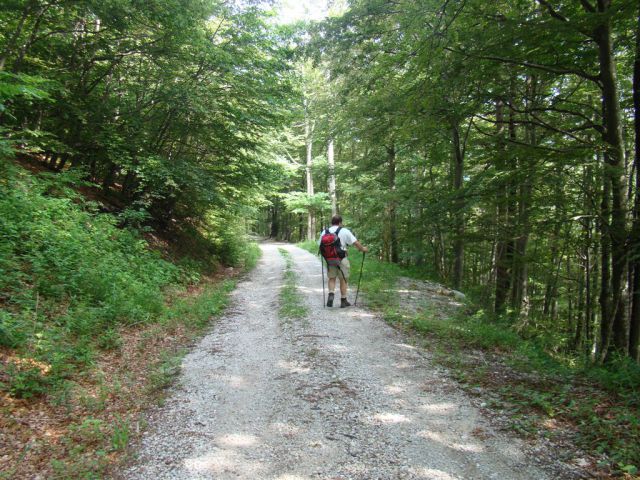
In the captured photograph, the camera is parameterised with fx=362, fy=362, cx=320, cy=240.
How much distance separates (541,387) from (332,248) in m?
4.91

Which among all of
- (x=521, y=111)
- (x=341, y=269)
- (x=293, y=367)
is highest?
(x=521, y=111)

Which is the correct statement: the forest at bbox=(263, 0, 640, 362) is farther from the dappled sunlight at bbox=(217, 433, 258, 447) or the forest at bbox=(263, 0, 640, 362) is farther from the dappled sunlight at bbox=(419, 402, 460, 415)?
the dappled sunlight at bbox=(217, 433, 258, 447)

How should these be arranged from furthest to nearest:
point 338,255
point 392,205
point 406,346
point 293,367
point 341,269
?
point 392,205 < point 341,269 < point 338,255 < point 406,346 < point 293,367

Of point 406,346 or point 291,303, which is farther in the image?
point 291,303

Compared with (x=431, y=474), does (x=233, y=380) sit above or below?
below

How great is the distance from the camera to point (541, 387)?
443 cm

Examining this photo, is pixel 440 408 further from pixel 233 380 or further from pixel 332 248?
pixel 332 248

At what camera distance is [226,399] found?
4301 mm

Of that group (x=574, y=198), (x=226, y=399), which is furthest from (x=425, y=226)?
(x=226, y=399)

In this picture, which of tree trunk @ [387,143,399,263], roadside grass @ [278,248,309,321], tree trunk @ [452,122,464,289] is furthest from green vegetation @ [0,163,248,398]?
tree trunk @ [387,143,399,263]

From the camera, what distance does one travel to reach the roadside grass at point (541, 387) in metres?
3.26

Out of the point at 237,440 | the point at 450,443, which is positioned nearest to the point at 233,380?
the point at 237,440

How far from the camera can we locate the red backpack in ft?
27.5

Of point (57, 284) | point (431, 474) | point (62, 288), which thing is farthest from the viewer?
point (57, 284)
